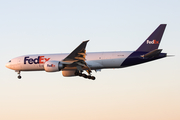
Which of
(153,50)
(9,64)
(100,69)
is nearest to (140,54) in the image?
(153,50)

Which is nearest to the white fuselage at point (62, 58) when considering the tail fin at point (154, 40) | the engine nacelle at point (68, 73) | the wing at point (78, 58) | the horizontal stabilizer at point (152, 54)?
the wing at point (78, 58)

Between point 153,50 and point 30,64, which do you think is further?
point 30,64

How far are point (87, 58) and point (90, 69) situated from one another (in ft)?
5.65

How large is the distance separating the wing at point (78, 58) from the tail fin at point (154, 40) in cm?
799

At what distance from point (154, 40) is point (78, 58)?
401 inches

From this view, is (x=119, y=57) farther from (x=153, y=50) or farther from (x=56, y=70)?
(x=56, y=70)

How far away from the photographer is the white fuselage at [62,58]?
140 ft

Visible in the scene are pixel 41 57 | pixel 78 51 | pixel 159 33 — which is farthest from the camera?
pixel 41 57

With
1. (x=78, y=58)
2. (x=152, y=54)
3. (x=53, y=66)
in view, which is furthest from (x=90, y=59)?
(x=152, y=54)

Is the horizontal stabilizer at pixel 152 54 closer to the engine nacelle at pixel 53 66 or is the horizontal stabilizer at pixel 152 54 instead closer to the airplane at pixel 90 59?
the airplane at pixel 90 59

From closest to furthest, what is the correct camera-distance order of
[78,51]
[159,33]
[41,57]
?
[78,51]
[159,33]
[41,57]

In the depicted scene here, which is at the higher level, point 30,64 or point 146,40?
point 146,40

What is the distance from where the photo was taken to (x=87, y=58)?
43.8 m

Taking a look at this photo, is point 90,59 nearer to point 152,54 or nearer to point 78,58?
point 78,58
